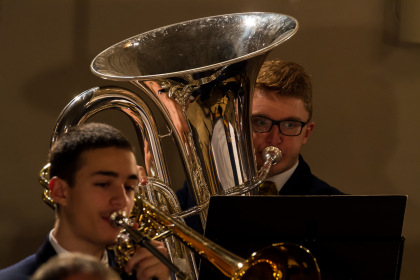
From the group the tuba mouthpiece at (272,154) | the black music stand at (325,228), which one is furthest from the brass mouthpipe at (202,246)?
the tuba mouthpiece at (272,154)

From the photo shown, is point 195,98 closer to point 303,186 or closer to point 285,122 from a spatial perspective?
point 285,122

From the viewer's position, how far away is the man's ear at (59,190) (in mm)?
1521

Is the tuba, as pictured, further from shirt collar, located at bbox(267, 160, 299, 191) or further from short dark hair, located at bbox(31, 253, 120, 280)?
short dark hair, located at bbox(31, 253, 120, 280)

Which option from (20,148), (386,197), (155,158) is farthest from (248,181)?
(20,148)

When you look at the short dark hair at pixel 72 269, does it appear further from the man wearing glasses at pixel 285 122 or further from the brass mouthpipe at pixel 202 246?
the man wearing glasses at pixel 285 122

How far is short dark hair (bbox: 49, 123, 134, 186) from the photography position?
1.54 metres

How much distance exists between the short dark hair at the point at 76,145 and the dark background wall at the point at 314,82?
3.84 feet

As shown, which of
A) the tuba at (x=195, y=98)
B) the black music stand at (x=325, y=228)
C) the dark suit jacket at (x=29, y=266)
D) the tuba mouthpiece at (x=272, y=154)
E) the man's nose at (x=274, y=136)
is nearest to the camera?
the dark suit jacket at (x=29, y=266)

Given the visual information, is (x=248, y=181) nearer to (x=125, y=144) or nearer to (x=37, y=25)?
(x=125, y=144)

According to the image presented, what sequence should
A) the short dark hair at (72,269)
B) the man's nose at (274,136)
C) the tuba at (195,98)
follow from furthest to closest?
the man's nose at (274,136) < the tuba at (195,98) < the short dark hair at (72,269)

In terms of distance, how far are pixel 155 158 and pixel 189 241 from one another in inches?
24.9

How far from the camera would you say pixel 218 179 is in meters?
2.01

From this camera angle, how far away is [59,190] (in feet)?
5.02

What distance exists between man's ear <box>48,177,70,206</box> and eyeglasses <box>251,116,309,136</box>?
3.36 ft
